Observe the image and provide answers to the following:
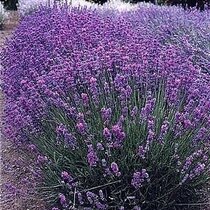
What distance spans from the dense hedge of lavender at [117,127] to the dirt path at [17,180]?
0.16 metres

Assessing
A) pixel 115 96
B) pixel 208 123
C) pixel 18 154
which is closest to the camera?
pixel 208 123

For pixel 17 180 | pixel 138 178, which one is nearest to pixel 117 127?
pixel 138 178

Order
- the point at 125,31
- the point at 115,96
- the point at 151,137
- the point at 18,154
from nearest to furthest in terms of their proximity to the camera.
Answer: the point at 151,137 → the point at 115,96 → the point at 18,154 → the point at 125,31

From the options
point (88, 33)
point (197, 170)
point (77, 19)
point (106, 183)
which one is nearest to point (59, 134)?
point (106, 183)

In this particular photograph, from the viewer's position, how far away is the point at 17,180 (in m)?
3.66

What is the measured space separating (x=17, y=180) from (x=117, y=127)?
49.5 inches

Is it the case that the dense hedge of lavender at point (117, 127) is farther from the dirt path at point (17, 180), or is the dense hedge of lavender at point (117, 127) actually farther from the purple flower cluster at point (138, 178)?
the dirt path at point (17, 180)

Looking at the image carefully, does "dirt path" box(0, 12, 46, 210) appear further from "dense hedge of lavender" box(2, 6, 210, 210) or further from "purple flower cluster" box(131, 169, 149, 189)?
"purple flower cluster" box(131, 169, 149, 189)

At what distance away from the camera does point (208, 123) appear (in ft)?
9.70

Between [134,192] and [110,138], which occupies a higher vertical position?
[110,138]

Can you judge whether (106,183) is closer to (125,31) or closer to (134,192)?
(134,192)

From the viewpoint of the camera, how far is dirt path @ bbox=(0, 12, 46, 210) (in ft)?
10.7

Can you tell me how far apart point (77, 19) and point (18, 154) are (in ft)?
5.28

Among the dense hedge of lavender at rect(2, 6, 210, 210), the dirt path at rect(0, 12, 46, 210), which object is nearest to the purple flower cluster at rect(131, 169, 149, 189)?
the dense hedge of lavender at rect(2, 6, 210, 210)
